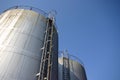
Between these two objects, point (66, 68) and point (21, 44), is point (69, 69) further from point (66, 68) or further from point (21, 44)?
point (21, 44)

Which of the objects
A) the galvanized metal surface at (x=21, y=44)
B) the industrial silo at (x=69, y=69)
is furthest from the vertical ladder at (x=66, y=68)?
the galvanized metal surface at (x=21, y=44)

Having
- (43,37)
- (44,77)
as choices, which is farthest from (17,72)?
(43,37)

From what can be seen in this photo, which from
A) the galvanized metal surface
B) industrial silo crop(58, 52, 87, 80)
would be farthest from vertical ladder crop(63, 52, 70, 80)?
the galvanized metal surface

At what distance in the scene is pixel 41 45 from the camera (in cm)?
1174

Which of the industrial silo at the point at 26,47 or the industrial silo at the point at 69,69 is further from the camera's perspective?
the industrial silo at the point at 69,69

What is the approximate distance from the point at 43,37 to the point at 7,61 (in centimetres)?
352

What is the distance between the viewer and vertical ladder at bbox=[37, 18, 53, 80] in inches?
397

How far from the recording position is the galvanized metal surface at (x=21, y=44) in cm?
948

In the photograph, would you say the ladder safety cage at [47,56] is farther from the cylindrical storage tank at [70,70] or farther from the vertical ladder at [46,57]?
the cylindrical storage tank at [70,70]

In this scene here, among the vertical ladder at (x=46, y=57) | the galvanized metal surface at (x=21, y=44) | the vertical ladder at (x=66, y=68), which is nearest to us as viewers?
the galvanized metal surface at (x=21, y=44)

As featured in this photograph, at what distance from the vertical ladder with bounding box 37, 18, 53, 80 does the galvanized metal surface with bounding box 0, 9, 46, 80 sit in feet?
0.94

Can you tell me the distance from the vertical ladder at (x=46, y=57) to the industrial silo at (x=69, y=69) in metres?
4.53

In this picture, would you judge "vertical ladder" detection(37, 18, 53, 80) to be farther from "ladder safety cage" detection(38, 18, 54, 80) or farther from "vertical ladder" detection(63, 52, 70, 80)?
"vertical ladder" detection(63, 52, 70, 80)

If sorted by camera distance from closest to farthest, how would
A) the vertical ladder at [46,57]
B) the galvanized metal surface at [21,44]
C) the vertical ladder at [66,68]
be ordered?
the galvanized metal surface at [21,44] → the vertical ladder at [46,57] → the vertical ladder at [66,68]
